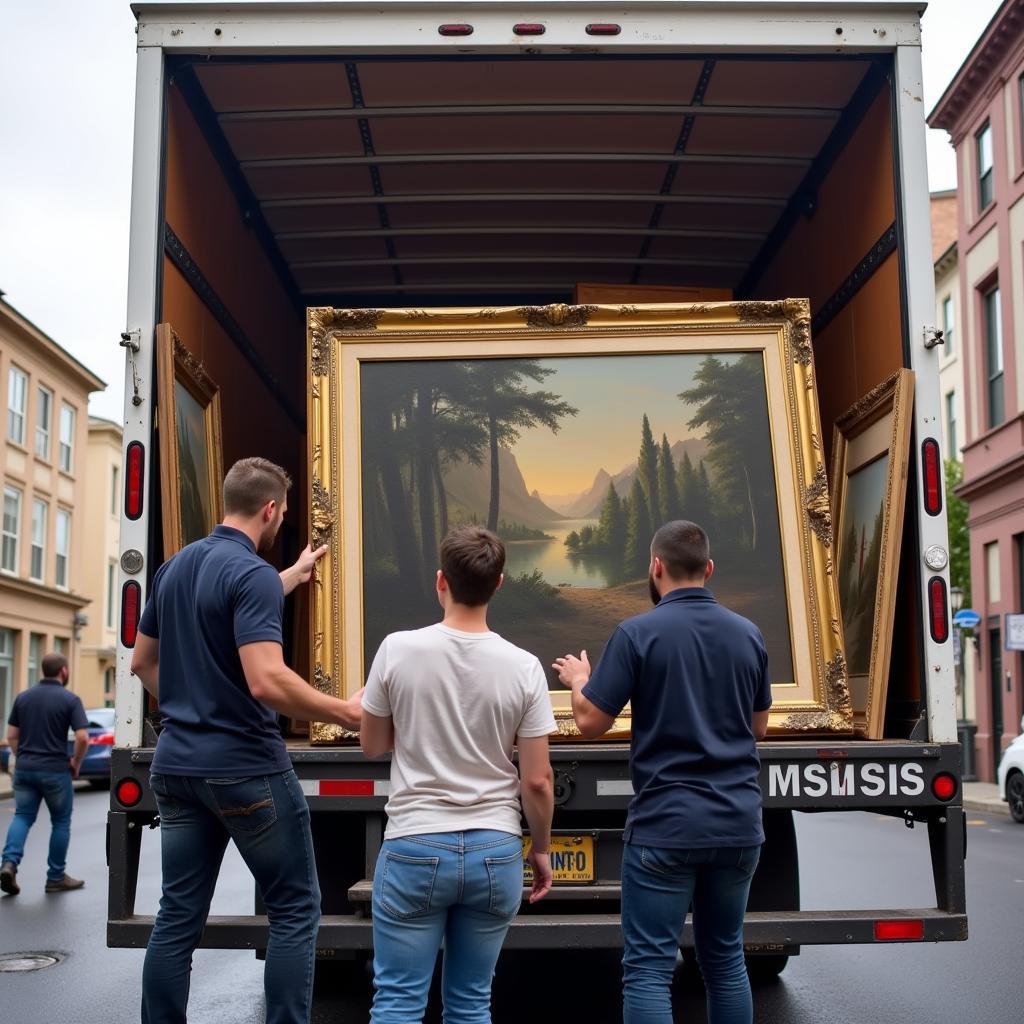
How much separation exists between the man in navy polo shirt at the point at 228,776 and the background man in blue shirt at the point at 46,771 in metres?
6.76

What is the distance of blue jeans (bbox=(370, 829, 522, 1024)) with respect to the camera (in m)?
3.47

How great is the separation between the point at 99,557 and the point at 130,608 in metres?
48.8

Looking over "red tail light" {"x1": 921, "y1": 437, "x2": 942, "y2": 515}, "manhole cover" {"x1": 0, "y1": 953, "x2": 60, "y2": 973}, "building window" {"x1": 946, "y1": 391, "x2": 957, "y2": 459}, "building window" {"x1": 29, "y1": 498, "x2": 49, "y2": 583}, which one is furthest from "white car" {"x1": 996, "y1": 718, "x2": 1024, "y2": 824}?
"building window" {"x1": 29, "y1": 498, "x2": 49, "y2": 583}

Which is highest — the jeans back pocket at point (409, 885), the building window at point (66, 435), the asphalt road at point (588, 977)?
the building window at point (66, 435)

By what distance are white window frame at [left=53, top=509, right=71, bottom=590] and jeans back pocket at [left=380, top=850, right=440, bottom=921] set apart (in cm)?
4165

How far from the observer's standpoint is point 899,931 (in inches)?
195

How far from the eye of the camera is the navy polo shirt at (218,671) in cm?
423

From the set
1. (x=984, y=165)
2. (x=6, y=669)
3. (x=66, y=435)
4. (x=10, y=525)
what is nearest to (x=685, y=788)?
(x=984, y=165)

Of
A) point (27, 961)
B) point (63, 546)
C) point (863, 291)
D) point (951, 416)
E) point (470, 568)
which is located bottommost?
point (27, 961)

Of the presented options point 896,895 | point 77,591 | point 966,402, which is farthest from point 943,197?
point 896,895

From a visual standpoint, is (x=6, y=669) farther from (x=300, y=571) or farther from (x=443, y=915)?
(x=443, y=915)

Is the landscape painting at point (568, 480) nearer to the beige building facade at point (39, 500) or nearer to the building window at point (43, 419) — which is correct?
the beige building facade at point (39, 500)

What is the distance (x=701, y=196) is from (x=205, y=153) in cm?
270

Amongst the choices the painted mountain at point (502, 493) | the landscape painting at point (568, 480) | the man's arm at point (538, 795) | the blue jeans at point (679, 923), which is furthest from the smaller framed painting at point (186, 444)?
the blue jeans at point (679, 923)
